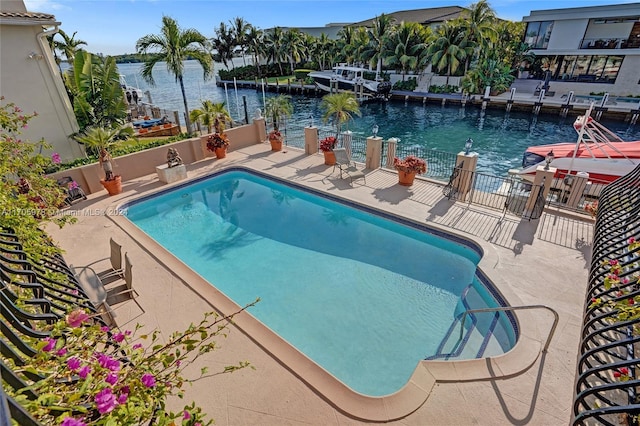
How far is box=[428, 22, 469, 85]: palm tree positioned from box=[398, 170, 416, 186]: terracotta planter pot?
27635mm

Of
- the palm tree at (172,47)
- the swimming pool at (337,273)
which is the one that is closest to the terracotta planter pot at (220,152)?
the palm tree at (172,47)

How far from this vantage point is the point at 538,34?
31453 mm

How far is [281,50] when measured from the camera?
167 ft

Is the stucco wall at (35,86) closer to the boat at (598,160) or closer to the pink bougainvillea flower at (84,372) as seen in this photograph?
the pink bougainvillea flower at (84,372)

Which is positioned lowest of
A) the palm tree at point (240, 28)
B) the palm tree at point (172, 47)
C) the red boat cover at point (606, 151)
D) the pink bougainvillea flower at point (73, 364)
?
the red boat cover at point (606, 151)

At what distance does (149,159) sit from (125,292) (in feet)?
27.3

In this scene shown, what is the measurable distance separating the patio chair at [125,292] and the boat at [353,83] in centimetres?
3438

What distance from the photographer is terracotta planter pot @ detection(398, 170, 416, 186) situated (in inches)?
429

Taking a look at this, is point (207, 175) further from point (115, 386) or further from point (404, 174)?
point (115, 386)

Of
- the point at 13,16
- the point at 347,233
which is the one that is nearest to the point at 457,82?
the point at 347,233

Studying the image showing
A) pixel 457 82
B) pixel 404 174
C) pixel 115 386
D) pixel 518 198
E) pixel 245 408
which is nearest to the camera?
pixel 115 386

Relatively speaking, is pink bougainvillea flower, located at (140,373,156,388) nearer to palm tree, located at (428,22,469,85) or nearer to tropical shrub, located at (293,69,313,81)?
palm tree, located at (428,22,469,85)

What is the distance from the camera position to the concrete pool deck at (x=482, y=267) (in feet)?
14.0

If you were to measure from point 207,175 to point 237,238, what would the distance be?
458cm
